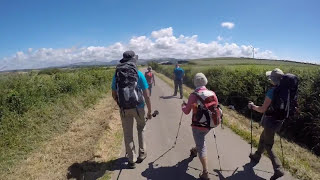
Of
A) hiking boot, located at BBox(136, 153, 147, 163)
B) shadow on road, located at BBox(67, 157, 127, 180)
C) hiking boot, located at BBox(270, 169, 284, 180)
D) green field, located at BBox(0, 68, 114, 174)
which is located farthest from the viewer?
green field, located at BBox(0, 68, 114, 174)

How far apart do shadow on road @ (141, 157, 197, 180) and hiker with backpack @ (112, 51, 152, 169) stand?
0.43m

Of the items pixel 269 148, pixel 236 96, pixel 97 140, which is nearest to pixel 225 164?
pixel 269 148

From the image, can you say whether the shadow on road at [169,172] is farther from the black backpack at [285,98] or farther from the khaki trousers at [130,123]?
the black backpack at [285,98]

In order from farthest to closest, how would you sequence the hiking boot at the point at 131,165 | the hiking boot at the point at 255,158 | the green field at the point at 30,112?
the green field at the point at 30,112, the hiking boot at the point at 255,158, the hiking boot at the point at 131,165

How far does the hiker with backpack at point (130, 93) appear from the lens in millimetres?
5117

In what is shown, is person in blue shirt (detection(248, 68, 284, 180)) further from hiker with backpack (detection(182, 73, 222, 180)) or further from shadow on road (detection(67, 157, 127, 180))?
shadow on road (detection(67, 157, 127, 180))

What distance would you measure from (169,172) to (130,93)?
6.25 ft

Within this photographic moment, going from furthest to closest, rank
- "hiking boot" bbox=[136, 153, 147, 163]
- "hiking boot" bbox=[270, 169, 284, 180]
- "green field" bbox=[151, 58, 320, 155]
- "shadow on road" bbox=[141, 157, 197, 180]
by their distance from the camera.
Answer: "green field" bbox=[151, 58, 320, 155], "hiking boot" bbox=[136, 153, 147, 163], "shadow on road" bbox=[141, 157, 197, 180], "hiking boot" bbox=[270, 169, 284, 180]

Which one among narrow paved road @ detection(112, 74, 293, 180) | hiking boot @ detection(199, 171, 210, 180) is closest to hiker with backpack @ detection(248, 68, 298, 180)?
narrow paved road @ detection(112, 74, 293, 180)

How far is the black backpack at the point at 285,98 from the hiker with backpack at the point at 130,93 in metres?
2.60

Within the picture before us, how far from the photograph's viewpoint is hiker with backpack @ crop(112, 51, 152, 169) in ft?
16.8

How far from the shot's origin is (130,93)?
514 cm

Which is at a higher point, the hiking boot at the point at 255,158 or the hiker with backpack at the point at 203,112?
the hiker with backpack at the point at 203,112

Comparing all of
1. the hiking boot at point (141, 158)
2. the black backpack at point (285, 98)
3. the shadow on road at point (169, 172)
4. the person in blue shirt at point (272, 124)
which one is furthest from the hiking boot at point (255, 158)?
the hiking boot at point (141, 158)
